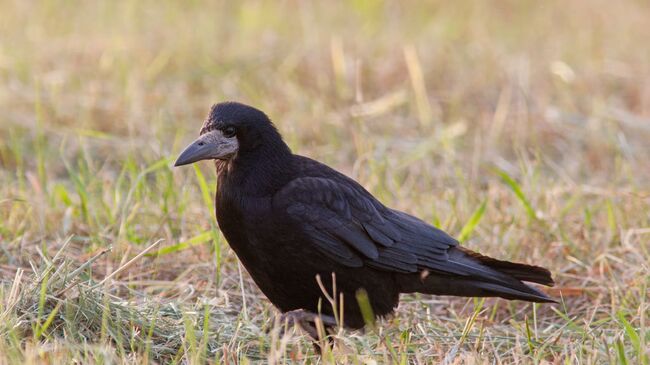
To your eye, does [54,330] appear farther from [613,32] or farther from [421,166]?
[613,32]

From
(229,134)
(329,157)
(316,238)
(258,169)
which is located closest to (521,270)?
(316,238)

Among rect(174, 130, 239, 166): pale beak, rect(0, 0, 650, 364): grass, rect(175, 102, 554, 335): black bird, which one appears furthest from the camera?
rect(174, 130, 239, 166): pale beak

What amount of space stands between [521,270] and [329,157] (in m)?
2.60

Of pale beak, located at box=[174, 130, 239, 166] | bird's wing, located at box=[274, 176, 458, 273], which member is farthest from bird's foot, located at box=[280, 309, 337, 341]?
pale beak, located at box=[174, 130, 239, 166]

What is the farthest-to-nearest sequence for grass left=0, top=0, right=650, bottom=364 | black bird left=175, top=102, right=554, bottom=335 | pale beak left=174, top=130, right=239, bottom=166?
1. pale beak left=174, top=130, right=239, bottom=166
2. black bird left=175, top=102, right=554, bottom=335
3. grass left=0, top=0, right=650, bottom=364

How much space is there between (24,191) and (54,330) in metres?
2.00

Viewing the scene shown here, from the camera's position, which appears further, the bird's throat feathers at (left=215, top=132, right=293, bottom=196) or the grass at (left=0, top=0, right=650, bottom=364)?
the bird's throat feathers at (left=215, top=132, right=293, bottom=196)

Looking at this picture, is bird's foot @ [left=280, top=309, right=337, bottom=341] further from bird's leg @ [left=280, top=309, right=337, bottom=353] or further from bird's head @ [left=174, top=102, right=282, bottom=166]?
bird's head @ [left=174, top=102, right=282, bottom=166]

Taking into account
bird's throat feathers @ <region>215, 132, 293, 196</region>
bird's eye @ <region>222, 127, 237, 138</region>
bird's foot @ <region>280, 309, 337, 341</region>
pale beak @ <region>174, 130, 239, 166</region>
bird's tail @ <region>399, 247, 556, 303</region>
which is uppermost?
bird's eye @ <region>222, 127, 237, 138</region>

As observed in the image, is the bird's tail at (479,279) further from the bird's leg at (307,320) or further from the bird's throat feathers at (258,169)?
the bird's throat feathers at (258,169)

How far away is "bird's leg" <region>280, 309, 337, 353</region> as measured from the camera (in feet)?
13.6

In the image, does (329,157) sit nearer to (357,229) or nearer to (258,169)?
(357,229)

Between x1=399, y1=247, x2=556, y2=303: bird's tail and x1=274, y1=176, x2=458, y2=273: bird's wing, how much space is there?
0.14 feet

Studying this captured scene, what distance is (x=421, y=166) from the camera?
6.85m
